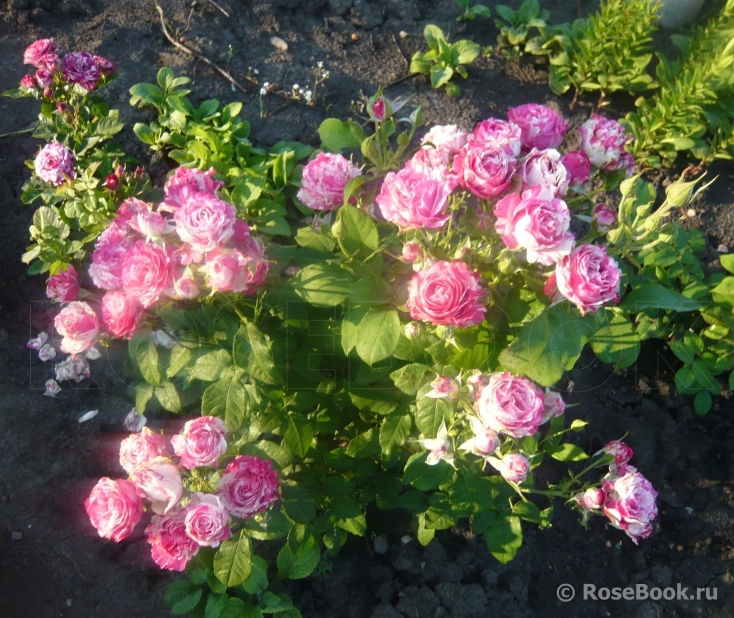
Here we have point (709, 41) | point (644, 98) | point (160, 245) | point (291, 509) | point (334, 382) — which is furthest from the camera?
point (644, 98)

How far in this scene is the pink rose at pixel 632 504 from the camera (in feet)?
5.73

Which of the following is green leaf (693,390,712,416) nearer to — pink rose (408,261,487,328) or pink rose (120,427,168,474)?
pink rose (408,261,487,328)

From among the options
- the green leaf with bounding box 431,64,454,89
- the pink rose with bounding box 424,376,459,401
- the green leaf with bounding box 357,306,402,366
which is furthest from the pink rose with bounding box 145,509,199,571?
the green leaf with bounding box 431,64,454,89

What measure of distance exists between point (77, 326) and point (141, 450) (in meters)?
0.37

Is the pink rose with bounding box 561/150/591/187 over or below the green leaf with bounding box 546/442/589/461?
over

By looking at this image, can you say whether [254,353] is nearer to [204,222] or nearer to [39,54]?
[204,222]

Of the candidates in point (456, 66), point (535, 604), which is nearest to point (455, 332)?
point (535, 604)

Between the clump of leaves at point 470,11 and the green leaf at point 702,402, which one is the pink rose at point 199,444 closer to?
the green leaf at point 702,402

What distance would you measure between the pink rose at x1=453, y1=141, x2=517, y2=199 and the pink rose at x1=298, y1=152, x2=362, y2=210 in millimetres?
409

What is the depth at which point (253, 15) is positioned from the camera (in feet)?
12.1

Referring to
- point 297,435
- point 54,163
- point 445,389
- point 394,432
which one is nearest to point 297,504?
point 297,435

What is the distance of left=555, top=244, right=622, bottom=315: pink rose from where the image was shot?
129 cm

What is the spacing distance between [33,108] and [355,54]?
1.86 metres

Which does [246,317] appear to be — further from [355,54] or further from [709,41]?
[709,41]
